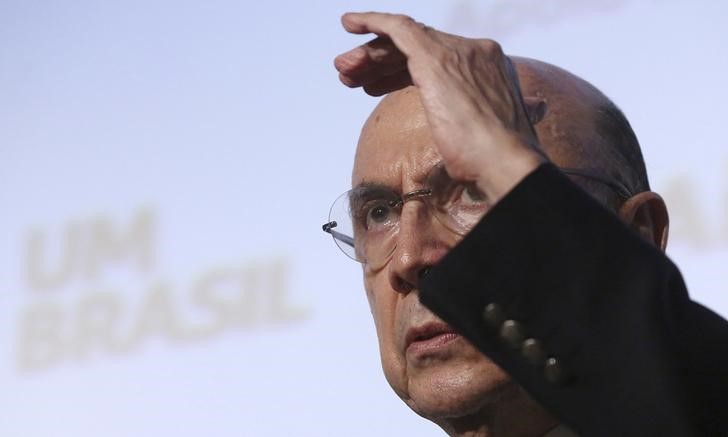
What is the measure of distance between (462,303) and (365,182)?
1.49 meters

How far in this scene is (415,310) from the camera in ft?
10.7

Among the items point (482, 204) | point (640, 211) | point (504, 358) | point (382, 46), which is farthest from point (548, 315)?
point (640, 211)

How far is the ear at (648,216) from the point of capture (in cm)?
352

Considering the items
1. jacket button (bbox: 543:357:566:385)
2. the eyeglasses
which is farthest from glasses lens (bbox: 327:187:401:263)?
→ jacket button (bbox: 543:357:566:385)

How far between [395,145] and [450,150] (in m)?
1.26

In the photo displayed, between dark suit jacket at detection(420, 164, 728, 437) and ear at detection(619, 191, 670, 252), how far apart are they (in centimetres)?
130

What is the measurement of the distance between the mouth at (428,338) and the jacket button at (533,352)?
0.95 meters

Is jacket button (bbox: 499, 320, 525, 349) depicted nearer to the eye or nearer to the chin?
the chin

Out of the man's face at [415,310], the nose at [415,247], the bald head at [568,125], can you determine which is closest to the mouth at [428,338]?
the man's face at [415,310]

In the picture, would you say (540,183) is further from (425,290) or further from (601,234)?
(425,290)

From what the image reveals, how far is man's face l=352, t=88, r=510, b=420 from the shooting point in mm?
3166

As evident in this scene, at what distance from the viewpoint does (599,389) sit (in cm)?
218

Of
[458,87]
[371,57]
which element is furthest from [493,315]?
[371,57]

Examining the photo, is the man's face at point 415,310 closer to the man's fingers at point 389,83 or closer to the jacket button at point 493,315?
the man's fingers at point 389,83
